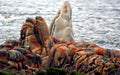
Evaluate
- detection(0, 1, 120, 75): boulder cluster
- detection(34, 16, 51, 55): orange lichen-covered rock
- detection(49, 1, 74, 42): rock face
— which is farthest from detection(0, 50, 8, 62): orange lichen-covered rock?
detection(49, 1, 74, 42): rock face

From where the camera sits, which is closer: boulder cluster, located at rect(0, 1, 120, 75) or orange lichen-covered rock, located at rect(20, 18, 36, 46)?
boulder cluster, located at rect(0, 1, 120, 75)

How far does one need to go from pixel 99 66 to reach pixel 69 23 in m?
8.72

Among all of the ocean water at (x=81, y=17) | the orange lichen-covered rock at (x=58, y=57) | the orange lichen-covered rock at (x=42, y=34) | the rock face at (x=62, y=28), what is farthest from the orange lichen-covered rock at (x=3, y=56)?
the ocean water at (x=81, y=17)

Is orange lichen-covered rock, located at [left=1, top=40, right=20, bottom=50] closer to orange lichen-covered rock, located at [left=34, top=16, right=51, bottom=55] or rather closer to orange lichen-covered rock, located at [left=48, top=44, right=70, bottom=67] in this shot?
orange lichen-covered rock, located at [left=34, top=16, right=51, bottom=55]

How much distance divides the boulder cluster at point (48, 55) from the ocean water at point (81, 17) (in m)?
15.3

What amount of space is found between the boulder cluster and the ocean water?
50.1 ft

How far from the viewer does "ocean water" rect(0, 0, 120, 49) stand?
60781 mm

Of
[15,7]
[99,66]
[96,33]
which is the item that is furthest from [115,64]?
[15,7]

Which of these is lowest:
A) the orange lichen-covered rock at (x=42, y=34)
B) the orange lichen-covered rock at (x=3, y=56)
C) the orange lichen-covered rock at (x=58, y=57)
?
the orange lichen-covered rock at (x=58, y=57)

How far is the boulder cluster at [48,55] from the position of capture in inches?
1367

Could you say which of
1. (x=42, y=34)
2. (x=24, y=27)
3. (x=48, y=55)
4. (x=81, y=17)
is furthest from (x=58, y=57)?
(x=81, y=17)

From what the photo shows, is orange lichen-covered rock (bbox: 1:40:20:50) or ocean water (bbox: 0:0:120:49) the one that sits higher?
orange lichen-covered rock (bbox: 1:40:20:50)

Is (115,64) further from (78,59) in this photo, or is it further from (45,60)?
(45,60)

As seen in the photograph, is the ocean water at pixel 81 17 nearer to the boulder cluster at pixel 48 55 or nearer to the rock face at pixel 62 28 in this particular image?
the rock face at pixel 62 28
